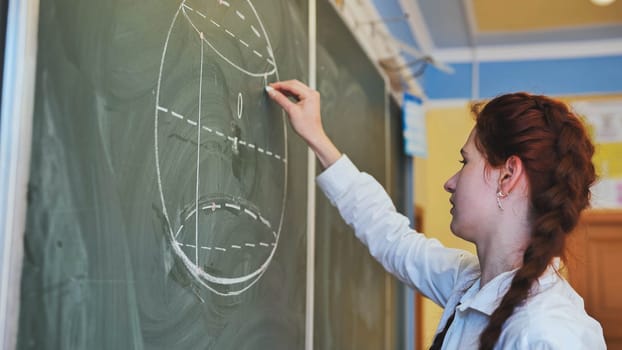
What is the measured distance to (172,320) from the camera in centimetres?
100

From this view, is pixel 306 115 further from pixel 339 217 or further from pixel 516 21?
pixel 516 21

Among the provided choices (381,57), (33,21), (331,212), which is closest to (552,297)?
(33,21)

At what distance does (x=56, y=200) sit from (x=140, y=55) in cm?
25

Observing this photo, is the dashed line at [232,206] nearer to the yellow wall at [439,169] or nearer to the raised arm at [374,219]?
the raised arm at [374,219]

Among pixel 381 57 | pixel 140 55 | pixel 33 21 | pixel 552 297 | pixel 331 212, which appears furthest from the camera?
pixel 381 57

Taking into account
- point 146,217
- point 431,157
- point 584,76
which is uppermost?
point 584,76

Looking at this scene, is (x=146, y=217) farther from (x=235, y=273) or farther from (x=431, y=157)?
(x=431, y=157)

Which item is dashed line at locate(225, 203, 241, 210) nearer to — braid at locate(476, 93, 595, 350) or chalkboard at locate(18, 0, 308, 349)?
chalkboard at locate(18, 0, 308, 349)

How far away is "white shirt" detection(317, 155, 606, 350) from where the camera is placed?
100 cm

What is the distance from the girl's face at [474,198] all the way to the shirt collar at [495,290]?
0.09 metres

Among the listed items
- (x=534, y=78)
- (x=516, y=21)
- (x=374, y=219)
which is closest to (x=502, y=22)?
(x=516, y=21)

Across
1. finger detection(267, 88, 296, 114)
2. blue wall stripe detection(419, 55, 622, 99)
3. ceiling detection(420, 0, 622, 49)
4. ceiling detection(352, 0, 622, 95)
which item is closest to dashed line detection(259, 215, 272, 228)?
finger detection(267, 88, 296, 114)

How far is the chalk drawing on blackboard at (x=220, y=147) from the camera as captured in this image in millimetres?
1017

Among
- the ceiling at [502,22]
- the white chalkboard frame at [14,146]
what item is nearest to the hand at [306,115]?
the white chalkboard frame at [14,146]
